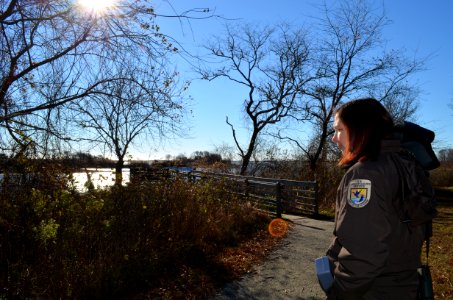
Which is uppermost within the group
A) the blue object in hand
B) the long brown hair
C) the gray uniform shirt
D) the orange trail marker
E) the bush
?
the long brown hair

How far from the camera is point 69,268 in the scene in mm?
4699

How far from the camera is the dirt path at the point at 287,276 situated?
16.4 feet

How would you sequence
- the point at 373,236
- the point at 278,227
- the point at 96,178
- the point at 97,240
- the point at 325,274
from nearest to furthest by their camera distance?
1. the point at 373,236
2. the point at 325,274
3. the point at 97,240
4. the point at 96,178
5. the point at 278,227

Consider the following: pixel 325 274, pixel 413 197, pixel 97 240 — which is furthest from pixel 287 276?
pixel 413 197

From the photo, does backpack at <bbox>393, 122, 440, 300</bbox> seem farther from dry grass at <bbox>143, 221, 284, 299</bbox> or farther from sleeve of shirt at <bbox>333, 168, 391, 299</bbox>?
dry grass at <bbox>143, 221, 284, 299</bbox>

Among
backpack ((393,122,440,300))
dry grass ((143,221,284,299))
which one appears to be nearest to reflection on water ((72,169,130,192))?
dry grass ((143,221,284,299))

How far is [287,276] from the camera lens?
584 cm

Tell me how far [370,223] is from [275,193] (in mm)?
11448

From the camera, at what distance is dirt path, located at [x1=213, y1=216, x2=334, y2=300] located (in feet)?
16.4

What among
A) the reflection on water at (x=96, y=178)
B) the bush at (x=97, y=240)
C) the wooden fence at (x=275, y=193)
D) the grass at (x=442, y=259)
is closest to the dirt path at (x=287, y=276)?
the bush at (x=97, y=240)

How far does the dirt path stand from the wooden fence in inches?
152

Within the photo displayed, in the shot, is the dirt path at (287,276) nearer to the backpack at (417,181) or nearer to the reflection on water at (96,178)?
the reflection on water at (96,178)

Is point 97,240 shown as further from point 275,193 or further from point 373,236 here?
point 275,193

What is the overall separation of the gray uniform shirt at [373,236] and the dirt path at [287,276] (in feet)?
10.5
